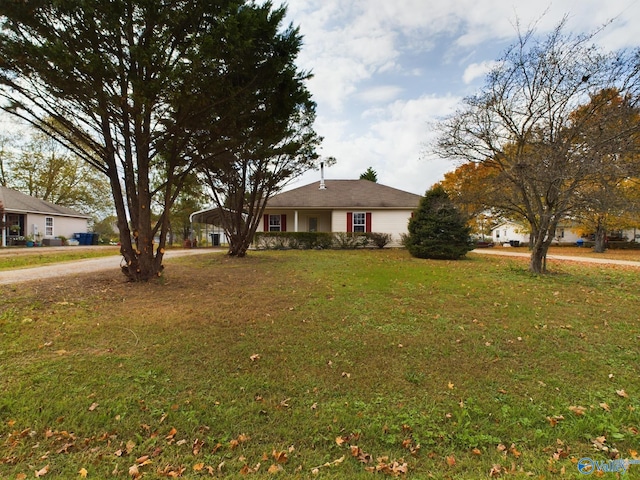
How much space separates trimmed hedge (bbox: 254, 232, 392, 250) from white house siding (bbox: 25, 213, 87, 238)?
55.6 feet

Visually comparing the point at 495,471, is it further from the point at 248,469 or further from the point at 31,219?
the point at 31,219

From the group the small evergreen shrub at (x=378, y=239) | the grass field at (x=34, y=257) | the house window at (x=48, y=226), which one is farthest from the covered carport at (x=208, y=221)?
the house window at (x=48, y=226)

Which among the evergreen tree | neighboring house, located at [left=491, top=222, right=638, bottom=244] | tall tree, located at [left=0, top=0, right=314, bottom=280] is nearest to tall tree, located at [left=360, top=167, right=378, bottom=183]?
neighboring house, located at [left=491, top=222, right=638, bottom=244]

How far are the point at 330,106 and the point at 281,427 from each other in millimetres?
13024

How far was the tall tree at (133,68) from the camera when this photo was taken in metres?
5.17

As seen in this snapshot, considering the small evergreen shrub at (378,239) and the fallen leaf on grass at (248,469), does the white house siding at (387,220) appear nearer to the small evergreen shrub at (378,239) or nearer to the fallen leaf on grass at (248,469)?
the small evergreen shrub at (378,239)

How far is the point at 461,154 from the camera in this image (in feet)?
34.8

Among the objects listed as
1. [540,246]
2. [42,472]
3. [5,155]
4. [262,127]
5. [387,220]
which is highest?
[5,155]

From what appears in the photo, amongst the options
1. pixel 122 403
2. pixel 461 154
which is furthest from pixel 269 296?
pixel 461 154

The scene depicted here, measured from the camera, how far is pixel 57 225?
24766 mm

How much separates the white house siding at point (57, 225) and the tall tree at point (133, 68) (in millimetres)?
21424

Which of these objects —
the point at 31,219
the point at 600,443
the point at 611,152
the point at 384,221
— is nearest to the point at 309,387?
the point at 600,443

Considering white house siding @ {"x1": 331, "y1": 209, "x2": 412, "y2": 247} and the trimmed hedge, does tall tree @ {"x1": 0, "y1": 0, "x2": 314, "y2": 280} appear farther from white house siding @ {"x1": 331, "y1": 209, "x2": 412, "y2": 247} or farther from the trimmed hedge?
white house siding @ {"x1": 331, "y1": 209, "x2": 412, "y2": 247}

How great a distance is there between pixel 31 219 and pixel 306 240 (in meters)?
20.0
